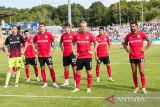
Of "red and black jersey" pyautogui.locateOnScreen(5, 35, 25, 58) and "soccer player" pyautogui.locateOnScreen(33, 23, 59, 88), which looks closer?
"soccer player" pyautogui.locateOnScreen(33, 23, 59, 88)

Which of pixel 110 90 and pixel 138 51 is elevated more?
pixel 138 51

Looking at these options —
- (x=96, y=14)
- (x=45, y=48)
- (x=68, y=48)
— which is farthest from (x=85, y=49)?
(x=96, y=14)

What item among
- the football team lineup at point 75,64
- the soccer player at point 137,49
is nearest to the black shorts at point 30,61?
the football team lineup at point 75,64

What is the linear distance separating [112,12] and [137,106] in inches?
4896

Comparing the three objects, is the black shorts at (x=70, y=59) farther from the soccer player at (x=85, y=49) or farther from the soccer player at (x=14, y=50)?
the soccer player at (x=14, y=50)

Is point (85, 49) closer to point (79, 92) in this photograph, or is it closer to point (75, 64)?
point (75, 64)

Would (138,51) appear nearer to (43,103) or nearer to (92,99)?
(92,99)

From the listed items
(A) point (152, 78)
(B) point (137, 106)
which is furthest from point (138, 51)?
(A) point (152, 78)

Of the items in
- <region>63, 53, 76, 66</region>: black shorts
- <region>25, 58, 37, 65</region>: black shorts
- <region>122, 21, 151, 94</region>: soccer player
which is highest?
<region>122, 21, 151, 94</region>: soccer player

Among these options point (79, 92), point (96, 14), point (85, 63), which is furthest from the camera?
point (96, 14)

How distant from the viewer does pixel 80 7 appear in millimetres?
152125

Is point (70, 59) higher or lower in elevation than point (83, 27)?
lower

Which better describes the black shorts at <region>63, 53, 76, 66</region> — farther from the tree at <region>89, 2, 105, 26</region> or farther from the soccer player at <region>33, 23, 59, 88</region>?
the tree at <region>89, 2, 105, 26</region>

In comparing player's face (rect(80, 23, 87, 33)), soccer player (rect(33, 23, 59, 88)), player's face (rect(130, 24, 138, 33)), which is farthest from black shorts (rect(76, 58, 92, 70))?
player's face (rect(130, 24, 138, 33))
